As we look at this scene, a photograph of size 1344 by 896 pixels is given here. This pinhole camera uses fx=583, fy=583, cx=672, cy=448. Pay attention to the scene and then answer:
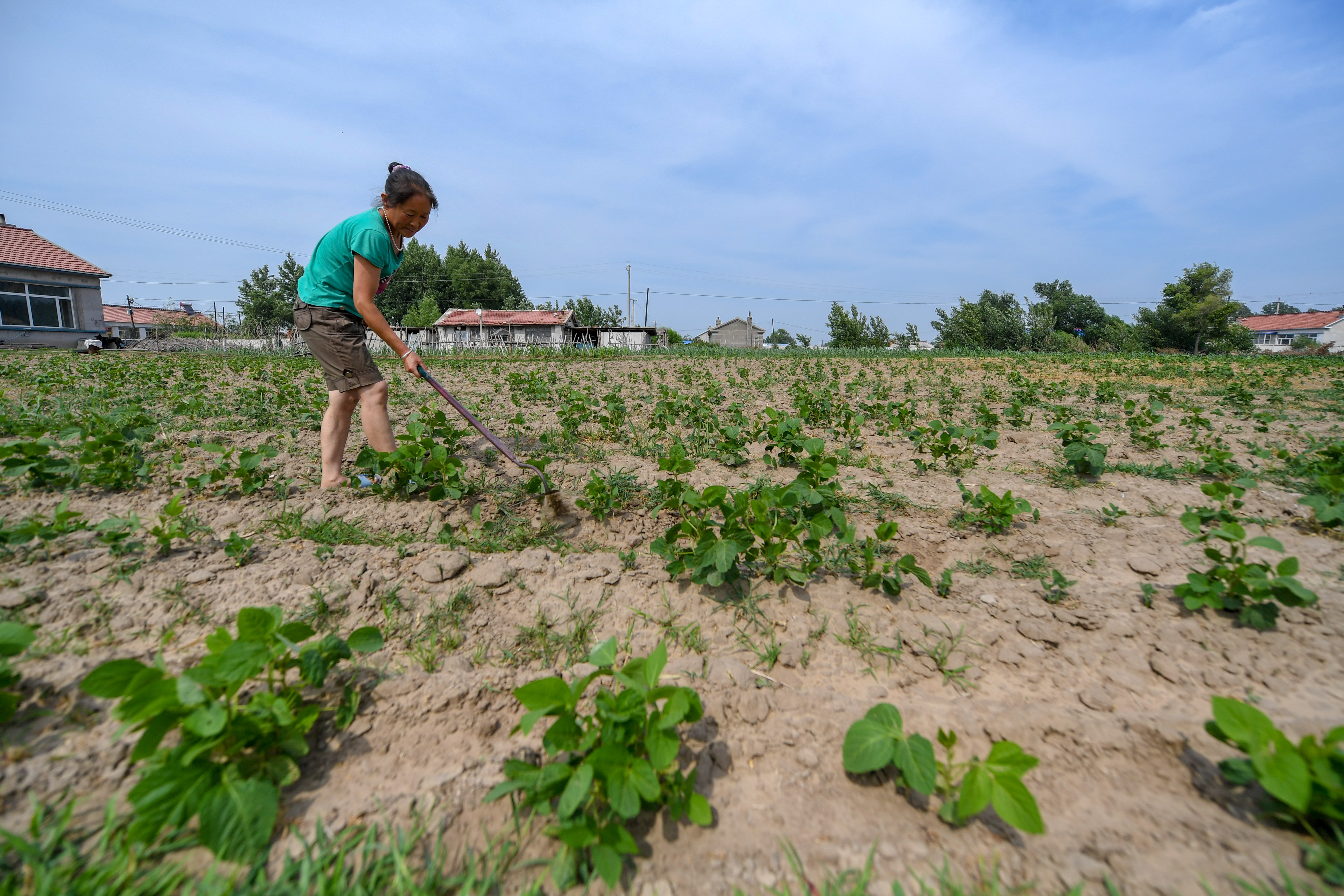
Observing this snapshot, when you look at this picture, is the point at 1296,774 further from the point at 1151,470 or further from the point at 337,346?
the point at 337,346

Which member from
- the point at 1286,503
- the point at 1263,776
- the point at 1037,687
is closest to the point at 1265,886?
the point at 1263,776

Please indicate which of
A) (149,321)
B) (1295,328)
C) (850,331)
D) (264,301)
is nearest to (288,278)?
(264,301)

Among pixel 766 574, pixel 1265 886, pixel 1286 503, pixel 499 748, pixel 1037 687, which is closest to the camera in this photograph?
pixel 1265 886

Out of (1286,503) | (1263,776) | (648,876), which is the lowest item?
(648,876)

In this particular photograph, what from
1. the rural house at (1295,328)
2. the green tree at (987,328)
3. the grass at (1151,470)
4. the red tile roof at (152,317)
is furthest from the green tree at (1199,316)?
the red tile roof at (152,317)

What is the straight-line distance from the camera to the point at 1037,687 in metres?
1.90

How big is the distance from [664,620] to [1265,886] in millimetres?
1636

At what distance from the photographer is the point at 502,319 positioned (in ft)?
162

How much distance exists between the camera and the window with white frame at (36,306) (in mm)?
20438

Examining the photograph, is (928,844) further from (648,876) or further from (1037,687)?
(1037,687)

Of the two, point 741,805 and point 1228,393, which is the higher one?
point 1228,393

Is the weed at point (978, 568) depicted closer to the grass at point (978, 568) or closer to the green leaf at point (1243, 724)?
the grass at point (978, 568)

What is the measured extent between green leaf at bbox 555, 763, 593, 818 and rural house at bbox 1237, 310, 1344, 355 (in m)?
85.4

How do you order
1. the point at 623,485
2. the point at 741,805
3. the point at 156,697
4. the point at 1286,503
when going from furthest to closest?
the point at 623,485 < the point at 1286,503 < the point at 741,805 < the point at 156,697
